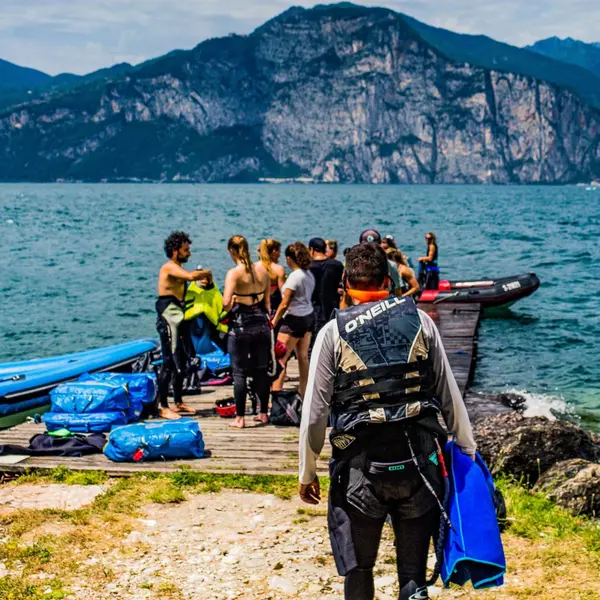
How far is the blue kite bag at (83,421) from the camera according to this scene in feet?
29.6

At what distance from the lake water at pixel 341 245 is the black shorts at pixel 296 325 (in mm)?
6472

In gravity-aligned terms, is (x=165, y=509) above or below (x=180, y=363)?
below

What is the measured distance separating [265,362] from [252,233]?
5547cm

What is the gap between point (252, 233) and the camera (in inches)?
2527

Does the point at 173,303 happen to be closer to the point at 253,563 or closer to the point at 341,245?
the point at 253,563

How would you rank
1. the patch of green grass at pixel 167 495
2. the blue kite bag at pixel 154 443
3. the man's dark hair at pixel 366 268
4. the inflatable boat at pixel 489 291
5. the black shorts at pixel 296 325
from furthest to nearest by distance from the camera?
the inflatable boat at pixel 489 291 → the black shorts at pixel 296 325 → the blue kite bag at pixel 154 443 → the patch of green grass at pixel 167 495 → the man's dark hair at pixel 366 268

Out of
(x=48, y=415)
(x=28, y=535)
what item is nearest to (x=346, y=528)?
(x=28, y=535)

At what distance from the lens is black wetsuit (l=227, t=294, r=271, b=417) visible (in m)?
8.86

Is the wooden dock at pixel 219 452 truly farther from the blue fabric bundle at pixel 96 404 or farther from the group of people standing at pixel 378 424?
the group of people standing at pixel 378 424

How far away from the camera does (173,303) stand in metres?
9.42

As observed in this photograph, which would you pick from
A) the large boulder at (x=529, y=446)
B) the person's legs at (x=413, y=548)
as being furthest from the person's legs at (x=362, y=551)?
the large boulder at (x=529, y=446)

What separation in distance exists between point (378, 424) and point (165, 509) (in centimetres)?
343

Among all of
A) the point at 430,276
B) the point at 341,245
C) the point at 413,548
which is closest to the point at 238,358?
the point at 413,548

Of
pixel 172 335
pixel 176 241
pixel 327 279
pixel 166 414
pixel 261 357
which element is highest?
pixel 176 241
